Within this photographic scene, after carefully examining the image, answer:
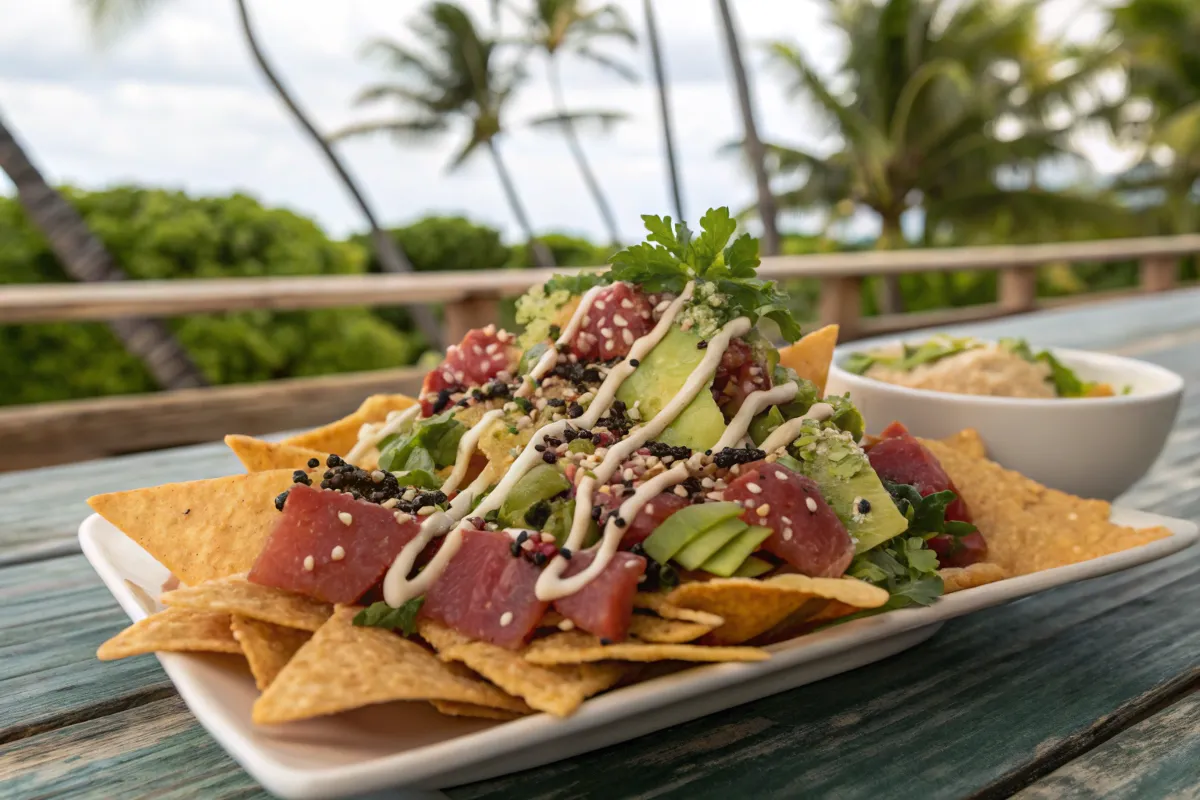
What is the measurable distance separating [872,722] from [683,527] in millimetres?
262

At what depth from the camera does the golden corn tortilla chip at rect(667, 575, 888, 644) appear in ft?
2.87

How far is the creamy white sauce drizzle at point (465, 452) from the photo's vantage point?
117 centimetres

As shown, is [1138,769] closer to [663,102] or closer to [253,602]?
[253,602]

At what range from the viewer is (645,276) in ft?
4.14

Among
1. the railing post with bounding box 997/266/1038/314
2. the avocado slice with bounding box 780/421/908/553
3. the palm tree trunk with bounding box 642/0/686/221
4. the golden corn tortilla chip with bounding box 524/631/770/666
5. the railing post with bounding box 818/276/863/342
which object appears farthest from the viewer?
the palm tree trunk with bounding box 642/0/686/221

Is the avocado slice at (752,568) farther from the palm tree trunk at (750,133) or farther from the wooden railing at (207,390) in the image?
the palm tree trunk at (750,133)

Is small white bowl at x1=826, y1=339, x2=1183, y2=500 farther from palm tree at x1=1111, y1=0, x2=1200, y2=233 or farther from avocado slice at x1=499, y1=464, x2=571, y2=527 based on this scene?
palm tree at x1=1111, y1=0, x2=1200, y2=233

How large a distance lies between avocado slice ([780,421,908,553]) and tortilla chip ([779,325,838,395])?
0.31 meters

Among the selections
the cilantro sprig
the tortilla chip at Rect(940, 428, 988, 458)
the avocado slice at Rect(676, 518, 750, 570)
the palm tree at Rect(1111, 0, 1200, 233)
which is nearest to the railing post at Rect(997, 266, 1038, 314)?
the tortilla chip at Rect(940, 428, 988, 458)

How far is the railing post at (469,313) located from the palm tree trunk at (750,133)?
8.61 metres

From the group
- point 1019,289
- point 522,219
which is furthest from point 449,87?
point 1019,289

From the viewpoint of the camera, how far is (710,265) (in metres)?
1.26

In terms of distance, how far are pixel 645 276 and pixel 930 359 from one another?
2.35 ft

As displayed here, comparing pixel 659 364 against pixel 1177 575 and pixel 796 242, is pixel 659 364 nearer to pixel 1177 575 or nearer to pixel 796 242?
pixel 1177 575
